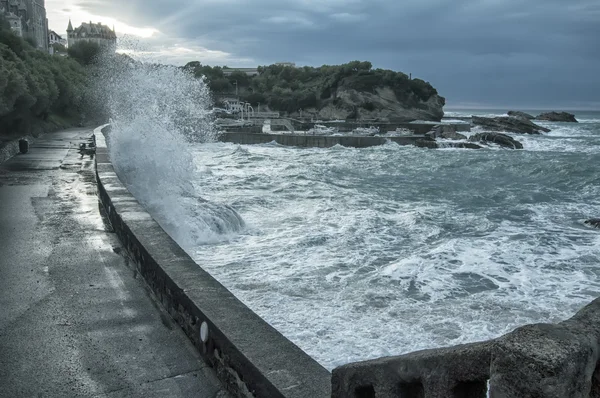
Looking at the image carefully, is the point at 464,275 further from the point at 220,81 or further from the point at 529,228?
the point at 220,81

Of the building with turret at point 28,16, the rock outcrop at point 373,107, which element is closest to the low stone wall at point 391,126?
the building with turret at point 28,16

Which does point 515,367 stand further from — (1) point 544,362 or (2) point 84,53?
(2) point 84,53

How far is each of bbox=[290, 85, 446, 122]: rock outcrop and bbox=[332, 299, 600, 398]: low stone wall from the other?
89.4 metres

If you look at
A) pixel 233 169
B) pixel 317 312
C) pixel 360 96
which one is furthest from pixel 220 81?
pixel 317 312

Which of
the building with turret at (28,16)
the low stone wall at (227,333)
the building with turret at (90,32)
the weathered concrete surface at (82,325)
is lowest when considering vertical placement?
the weathered concrete surface at (82,325)

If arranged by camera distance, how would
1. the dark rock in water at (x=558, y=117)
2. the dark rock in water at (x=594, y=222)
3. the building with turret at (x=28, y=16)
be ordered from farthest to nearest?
the dark rock in water at (x=558, y=117)
the building with turret at (x=28, y=16)
the dark rock in water at (x=594, y=222)

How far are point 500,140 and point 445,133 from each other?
616 cm

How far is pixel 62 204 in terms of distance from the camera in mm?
7691

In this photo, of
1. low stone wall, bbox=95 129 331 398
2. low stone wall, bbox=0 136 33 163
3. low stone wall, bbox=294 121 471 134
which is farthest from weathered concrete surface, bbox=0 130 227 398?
low stone wall, bbox=294 121 471 134

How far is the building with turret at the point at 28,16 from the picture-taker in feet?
184

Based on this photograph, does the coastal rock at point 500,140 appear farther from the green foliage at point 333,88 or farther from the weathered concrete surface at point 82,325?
the green foliage at point 333,88

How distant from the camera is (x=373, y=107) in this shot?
302 feet

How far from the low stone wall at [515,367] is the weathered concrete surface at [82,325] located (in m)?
1.44

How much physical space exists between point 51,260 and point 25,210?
2.83m
